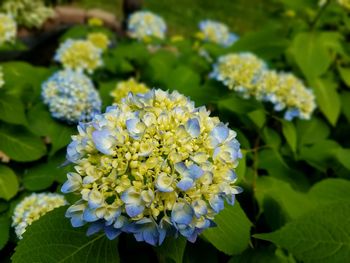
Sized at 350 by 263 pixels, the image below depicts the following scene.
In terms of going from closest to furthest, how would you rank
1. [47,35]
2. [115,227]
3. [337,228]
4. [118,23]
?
[115,227], [337,228], [47,35], [118,23]

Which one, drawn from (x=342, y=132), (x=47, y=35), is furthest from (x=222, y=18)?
(x=342, y=132)

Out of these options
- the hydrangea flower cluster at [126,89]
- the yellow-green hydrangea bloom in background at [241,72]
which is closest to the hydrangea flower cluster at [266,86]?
the yellow-green hydrangea bloom in background at [241,72]

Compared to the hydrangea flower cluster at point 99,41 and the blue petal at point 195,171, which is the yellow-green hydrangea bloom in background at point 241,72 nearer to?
the hydrangea flower cluster at point 99,41

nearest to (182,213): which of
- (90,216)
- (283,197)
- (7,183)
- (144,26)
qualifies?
(90,216)

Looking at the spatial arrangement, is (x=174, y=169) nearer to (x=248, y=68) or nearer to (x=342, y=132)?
(x=248, y=68)

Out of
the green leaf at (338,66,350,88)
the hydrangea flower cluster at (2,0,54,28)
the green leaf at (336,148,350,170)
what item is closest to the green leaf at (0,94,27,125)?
the green leaf at (336,148,350,170)

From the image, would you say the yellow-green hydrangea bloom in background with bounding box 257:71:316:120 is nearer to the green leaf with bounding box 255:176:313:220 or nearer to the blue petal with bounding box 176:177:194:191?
the green leaf with bounding box 255:176:313:220
